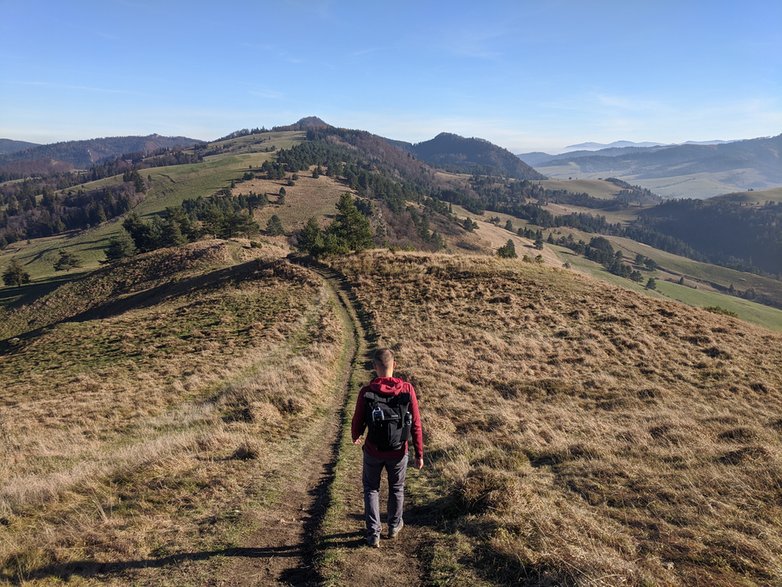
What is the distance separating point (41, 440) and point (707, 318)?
114 feet

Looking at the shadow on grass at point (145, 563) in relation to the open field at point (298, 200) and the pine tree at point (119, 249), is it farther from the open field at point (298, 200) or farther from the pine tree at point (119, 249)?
the open field at point (298, 200)

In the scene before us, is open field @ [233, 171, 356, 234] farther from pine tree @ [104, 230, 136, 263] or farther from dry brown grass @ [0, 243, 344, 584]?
dry brown grass @ [0, 243, 344, 584]

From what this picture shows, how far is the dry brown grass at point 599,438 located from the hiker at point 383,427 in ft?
4.17

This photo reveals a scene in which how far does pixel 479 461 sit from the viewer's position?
31.9 ft

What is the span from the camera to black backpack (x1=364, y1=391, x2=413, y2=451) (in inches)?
239

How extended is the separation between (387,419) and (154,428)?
10519mm

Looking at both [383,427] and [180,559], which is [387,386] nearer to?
[383,427]

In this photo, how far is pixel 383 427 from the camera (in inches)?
→ 239

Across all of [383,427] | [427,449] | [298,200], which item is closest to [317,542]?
[383,427]

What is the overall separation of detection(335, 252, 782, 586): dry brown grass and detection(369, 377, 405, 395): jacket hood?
254 centimetres

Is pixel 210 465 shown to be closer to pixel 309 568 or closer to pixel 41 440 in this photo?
pixel 309 568

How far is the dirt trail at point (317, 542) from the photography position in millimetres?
5770

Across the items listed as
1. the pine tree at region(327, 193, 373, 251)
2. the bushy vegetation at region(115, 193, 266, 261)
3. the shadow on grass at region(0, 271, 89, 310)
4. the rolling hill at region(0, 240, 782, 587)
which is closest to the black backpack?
the rolling hill at region(0, 240, 782, 587)

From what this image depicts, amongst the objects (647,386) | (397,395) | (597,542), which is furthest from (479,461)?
(647,386)
